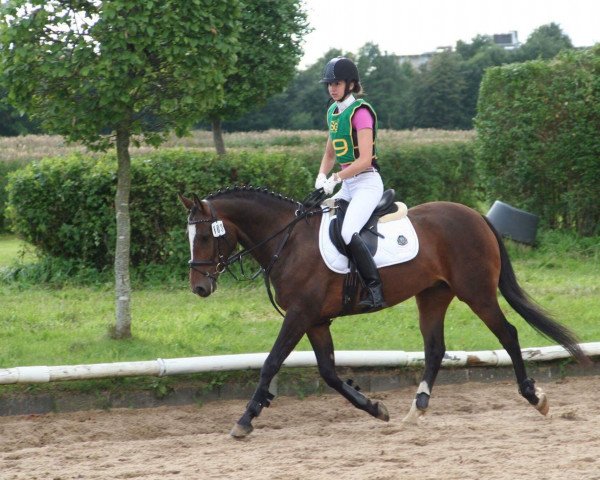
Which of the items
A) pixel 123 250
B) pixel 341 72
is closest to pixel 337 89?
pixel 341 72

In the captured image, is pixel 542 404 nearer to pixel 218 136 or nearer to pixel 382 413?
pixel 382 413

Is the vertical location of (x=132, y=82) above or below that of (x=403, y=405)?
above

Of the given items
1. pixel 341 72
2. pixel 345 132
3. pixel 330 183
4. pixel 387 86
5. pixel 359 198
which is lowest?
pixel 359 198

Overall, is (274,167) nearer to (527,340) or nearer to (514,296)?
(527,340)

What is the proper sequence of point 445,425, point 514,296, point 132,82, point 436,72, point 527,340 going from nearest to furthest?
1. point 445,425
2. point 514,296
3. point 132,82
4. point 527,340
5. point 436,72

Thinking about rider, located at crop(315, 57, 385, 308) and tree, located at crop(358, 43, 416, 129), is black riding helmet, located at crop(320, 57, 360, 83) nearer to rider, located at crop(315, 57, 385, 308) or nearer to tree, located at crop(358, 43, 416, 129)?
rider, located at crop(315, 57, 385, 308)

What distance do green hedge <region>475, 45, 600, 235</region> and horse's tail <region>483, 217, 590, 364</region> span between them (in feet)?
25.5

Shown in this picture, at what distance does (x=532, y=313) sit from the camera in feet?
26.2

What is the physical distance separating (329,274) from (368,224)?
50cm

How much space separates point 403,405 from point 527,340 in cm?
218

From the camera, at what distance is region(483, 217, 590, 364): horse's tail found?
7980 millimetres

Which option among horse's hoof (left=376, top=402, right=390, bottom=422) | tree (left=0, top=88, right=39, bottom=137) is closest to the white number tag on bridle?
horse's hoof (left=376, top=402, right=390, bottom=422)

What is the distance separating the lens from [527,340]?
9.84 meters

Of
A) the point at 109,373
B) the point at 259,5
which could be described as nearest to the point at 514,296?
the point at 109,373
